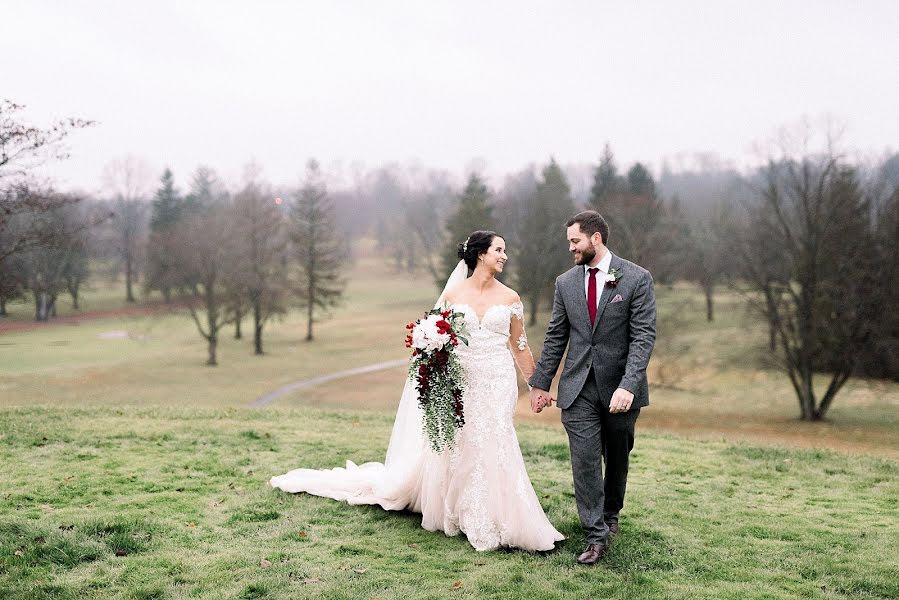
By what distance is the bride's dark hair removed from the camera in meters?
6.14

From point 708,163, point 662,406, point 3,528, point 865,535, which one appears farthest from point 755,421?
point 708,163

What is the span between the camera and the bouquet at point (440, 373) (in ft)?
19.1

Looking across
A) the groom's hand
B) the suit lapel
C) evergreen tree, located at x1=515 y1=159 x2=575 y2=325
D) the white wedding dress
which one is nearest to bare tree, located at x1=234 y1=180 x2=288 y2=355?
evergreen tree, located at x1=515 y1=159 x2=575 y2=325

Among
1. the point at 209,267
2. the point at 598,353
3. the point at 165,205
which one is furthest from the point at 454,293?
the point at 165,205

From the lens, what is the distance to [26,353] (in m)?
39.2

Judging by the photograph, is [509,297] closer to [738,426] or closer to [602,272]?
[602,272]

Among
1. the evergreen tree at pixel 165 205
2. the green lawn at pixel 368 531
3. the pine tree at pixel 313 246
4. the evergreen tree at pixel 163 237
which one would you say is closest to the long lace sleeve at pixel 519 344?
Result: the green lawn at pixel 368 531

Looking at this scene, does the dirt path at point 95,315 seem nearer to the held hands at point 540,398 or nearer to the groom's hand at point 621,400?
the held hands at point 540,398

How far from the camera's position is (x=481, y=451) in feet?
19.2

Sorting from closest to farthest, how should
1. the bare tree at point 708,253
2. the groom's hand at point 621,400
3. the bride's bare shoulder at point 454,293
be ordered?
the groom's hand at point 621,400 < the bride's bare shoulder at point 454,293 < the bare tree at point 708,253

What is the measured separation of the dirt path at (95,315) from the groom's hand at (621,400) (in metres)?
50.2

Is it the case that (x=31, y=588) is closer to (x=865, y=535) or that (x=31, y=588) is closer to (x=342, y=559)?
(x=342, y=559)

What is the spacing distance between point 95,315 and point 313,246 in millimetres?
19767

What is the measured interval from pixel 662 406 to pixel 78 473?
23.7 meters
